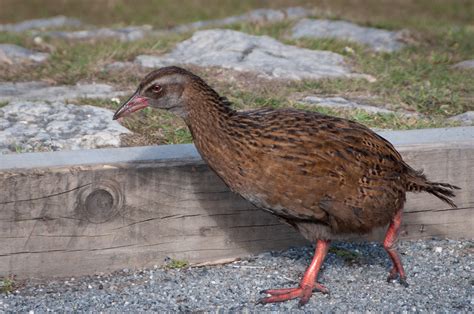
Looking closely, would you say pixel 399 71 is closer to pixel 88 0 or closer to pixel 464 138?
pixel 464 138

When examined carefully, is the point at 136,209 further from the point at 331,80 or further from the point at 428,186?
the point at 331,80

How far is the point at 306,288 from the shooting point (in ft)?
17.6

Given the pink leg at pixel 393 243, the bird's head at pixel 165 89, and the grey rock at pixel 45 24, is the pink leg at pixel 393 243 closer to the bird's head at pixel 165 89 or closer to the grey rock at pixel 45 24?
the bird's head at pixel 165 89

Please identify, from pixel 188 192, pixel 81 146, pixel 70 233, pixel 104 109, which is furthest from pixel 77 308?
pixel 104 109

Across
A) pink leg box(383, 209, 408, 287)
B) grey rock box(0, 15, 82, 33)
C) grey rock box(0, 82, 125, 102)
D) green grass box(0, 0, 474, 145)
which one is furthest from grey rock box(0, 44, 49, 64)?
pink leg box(383, 209, 408, 287)

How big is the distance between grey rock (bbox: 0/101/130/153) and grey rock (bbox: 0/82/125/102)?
1.51ft

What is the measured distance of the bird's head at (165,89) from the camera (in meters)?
5.20

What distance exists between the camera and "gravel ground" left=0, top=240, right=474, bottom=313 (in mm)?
5277

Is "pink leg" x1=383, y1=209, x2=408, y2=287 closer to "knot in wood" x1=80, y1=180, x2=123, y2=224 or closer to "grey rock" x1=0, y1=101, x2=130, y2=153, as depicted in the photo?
"knot in wood" x1=80, y1=180, x2=123, y2=224

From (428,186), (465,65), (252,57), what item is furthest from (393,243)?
(465,65)

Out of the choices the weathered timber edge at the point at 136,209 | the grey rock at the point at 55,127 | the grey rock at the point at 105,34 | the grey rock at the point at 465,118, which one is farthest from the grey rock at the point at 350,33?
the weathered timber edge at the point at 136,209

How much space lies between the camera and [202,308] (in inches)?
207

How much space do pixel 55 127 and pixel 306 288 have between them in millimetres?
2321

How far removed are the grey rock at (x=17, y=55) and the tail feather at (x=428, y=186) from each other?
4.72 meters
